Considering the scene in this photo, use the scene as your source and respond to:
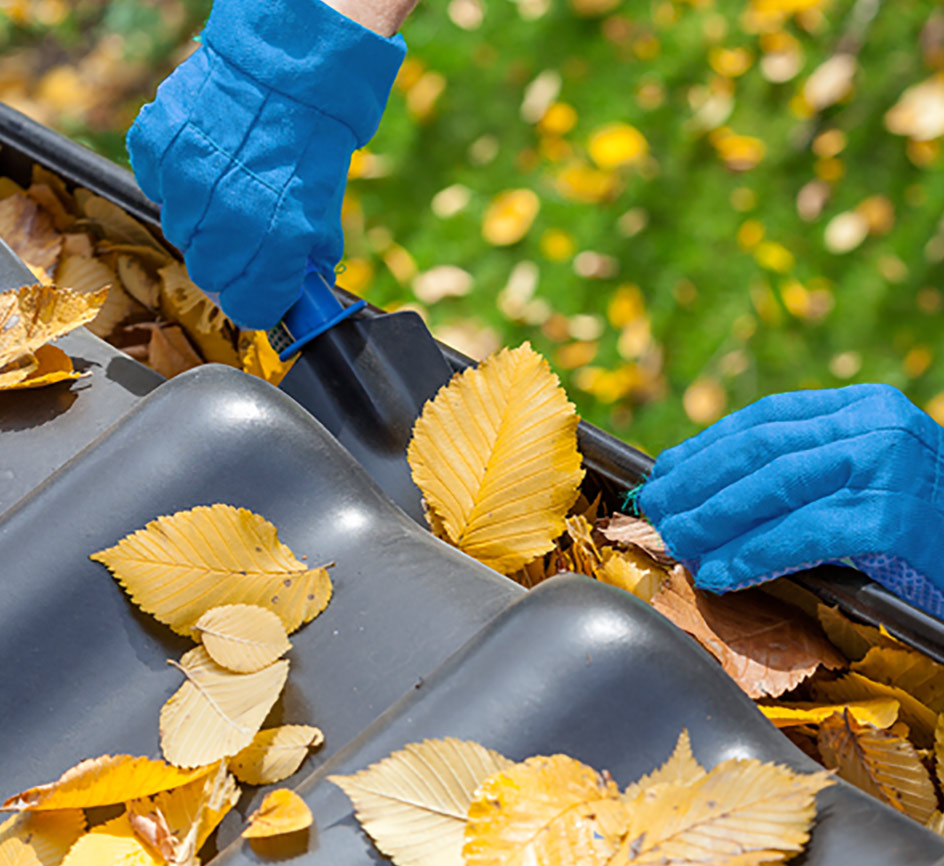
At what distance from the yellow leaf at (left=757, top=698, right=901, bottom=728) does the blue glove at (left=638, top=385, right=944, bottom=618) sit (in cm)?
12

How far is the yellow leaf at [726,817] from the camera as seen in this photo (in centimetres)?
63

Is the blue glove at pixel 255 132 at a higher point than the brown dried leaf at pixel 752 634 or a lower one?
higher

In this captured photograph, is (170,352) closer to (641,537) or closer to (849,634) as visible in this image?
(641,537)

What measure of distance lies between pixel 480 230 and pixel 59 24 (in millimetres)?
1389

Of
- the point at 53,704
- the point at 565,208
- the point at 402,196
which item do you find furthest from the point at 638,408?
the point at 53,704

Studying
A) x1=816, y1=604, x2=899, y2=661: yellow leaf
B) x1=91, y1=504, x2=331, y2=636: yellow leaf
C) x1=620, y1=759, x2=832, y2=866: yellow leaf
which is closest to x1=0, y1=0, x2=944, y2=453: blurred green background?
x1=816, y1=604, x2=899, y2=661: yellow leaf

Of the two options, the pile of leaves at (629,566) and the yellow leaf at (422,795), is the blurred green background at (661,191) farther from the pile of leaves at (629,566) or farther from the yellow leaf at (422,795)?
the yellow leaf at (422,795)

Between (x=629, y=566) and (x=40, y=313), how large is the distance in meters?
0.68

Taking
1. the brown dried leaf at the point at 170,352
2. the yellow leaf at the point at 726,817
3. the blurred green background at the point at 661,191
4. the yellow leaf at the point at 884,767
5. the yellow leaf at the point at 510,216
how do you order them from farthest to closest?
the yellow leaf at the point at 510,216 → the blurred green background at the point at 661,191 → the brown dried leaf at the point at 170,352 → the yellow leaf at the point at 884,767 → the yellow leaf at the point at 726,817

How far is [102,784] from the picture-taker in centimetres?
72

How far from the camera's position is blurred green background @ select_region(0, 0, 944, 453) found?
1996mm

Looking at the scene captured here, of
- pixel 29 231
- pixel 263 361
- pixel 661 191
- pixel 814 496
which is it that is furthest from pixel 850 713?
pixel 661 191

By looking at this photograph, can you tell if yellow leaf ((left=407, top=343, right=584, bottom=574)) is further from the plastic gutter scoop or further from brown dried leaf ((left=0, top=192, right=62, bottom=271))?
brown dried leaf ((left=0, top=192, right=62, bottom=271))

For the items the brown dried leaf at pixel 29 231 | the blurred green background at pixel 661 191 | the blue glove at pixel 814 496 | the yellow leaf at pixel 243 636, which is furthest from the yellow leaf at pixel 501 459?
the blurred green background at pixel 661 191
